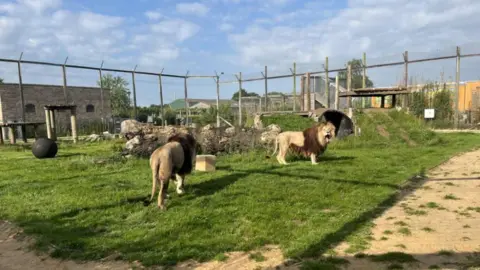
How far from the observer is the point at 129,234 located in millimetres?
4598

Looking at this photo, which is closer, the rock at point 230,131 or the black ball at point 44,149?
the black ball at point 44,149

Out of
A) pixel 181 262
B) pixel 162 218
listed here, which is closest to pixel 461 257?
pixel 181 262

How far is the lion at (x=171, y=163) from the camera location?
18.7 feet

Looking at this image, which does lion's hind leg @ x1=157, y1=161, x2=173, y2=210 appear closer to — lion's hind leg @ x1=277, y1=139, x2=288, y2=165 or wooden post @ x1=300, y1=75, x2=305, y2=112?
lion's hind leg @ x1=277, y1=139, x2=288, y2=165

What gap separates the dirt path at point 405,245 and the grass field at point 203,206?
17 cm

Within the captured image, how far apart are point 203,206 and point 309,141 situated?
4875 mm

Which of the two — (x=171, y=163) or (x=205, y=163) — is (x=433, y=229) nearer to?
(x=171, y=163)

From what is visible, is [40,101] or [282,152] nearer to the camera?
[282,152]

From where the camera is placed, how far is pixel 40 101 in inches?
1098

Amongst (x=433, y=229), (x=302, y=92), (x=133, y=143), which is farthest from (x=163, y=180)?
(x=302, y=92)

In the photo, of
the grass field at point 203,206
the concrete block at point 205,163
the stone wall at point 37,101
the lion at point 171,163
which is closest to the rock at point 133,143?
the grass field at point 203,206

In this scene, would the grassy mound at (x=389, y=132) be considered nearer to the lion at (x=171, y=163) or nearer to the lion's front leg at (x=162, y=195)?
the lion at (x=171, y=163)

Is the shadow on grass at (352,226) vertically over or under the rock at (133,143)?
under

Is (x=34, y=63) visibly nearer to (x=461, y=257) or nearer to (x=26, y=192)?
(x=26, y=192)
